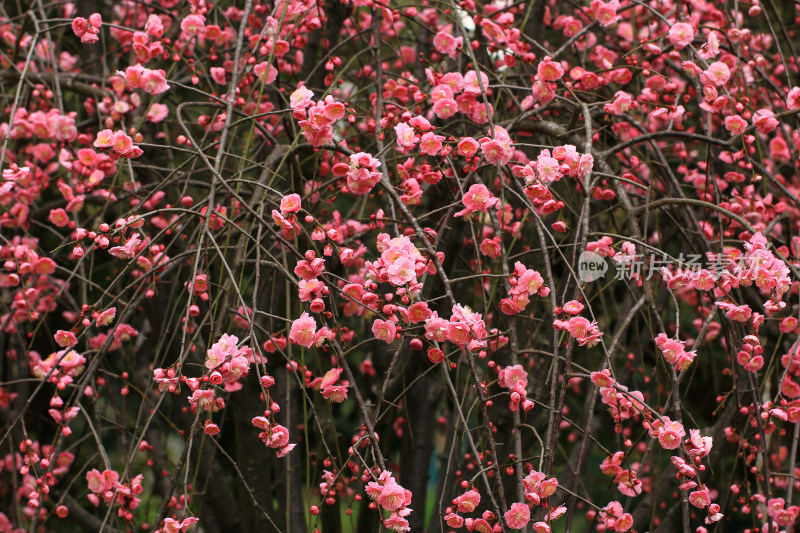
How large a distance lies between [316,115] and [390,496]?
70 centimetres

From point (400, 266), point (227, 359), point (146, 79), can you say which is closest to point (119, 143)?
point (146, 79)

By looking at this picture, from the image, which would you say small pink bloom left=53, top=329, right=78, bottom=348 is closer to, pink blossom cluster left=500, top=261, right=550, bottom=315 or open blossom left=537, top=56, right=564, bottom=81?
pink blossom cluster left=500, top=261, right=550, bottom=315

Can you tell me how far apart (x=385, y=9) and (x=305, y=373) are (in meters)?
1.01

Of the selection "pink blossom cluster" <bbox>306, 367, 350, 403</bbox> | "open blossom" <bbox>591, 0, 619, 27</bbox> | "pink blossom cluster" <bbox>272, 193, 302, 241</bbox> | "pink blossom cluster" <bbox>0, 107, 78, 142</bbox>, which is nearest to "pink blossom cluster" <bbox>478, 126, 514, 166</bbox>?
"pink blossom cluster" <bbox>272, 193, 302, 241</bbox>

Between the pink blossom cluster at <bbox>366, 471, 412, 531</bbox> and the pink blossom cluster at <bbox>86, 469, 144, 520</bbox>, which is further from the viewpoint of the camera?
the pink blossom cluster at <bbox>86, 469, 144, 520</bbox>

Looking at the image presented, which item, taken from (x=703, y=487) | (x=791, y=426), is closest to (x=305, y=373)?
(x=703, y=487)

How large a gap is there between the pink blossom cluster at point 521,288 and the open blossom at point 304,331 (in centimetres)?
36

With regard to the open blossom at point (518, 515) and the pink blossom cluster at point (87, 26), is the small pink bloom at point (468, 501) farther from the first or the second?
the pink blossom cluster at point (87, 26)

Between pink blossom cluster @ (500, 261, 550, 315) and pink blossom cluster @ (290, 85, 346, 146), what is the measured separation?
43 centimetres

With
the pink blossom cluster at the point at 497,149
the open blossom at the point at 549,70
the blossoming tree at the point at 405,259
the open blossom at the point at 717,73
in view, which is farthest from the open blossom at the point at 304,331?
the open blossom at the point at 717,73

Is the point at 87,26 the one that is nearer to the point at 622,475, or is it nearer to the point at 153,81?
the point at 153,81

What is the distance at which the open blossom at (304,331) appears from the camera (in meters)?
1.43

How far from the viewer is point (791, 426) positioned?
2.90 meters

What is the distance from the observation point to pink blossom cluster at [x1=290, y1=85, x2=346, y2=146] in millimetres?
1577
